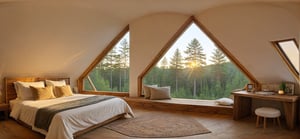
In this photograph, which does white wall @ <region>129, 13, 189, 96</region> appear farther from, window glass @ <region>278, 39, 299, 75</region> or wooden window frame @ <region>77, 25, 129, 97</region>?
window glass @ <region>278, 39, 299, 75</region>

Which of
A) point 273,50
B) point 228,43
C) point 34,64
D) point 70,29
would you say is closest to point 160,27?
point 228,43

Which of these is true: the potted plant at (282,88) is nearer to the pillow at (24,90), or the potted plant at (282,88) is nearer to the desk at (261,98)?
the desk at (261,98)

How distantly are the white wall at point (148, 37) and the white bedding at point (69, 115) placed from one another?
1.72 meters

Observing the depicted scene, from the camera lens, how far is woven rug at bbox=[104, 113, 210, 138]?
3.90 m

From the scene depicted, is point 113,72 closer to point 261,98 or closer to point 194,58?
point 194,58

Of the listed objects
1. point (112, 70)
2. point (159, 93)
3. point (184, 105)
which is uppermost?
point (112, 70)

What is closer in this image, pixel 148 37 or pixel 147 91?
pixel 148 37

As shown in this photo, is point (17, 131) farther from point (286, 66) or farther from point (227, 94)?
point (286, 66)

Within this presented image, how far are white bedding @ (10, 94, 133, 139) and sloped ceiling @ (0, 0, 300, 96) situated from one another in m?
1.10

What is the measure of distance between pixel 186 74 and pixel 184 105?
0.99 meters

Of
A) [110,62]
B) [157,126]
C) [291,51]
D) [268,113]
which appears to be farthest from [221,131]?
[110,62]

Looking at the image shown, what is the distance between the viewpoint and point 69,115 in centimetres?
351

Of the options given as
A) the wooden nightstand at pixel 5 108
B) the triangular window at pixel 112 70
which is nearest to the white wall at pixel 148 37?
the triangular window at pixel 112 70

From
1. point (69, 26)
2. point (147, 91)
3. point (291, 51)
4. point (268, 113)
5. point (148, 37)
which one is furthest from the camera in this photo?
point (147, 91)
